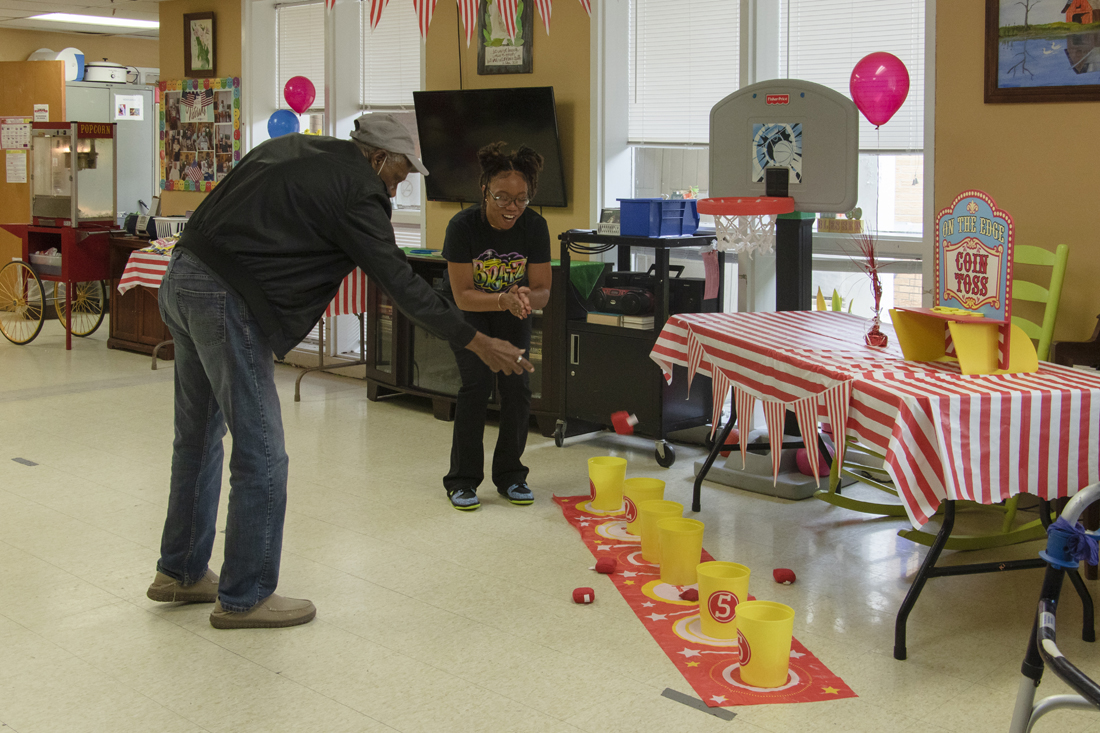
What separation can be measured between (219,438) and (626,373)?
227cm

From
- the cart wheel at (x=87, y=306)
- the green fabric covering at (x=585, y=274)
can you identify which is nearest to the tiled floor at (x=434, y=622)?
the green fabric covering at (x=585, y=274)

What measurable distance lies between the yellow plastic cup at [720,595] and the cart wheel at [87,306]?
6.75m

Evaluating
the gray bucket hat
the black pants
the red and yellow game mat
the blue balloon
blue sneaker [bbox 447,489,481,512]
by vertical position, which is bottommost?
the red and yellow game mat

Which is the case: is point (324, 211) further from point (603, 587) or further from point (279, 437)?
point (603, 587)

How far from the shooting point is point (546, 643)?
2830mm

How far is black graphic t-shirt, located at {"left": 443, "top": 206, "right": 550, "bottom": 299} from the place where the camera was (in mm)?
3910

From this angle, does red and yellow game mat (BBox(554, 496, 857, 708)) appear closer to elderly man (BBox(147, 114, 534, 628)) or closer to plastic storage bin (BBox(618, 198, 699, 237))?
elderly man (BBox(147, 114, 534, 628))

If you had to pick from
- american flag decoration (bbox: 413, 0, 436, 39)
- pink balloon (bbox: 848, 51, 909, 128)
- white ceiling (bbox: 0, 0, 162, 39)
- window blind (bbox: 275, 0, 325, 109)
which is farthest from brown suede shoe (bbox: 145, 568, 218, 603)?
white ceiling (bbox: 0, 0, 162, 39)

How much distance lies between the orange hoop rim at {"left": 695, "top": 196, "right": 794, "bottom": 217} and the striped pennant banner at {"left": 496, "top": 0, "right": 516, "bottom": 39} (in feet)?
7.03

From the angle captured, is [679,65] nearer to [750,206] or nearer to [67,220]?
[750,206]

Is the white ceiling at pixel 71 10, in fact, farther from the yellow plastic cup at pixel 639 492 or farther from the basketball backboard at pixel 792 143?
the yellow plastic cup at pixel 639 492

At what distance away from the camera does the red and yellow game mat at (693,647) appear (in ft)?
8.31

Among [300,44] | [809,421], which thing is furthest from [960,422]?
[300,44]

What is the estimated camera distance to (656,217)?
4676mm
